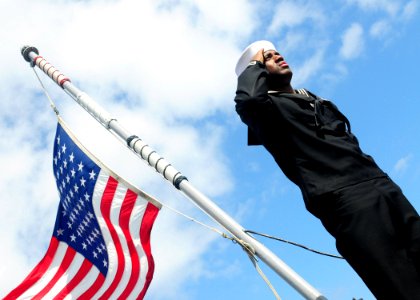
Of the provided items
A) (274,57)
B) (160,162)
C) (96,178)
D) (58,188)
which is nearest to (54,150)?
(58,188)

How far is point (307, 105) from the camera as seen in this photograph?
3.47m

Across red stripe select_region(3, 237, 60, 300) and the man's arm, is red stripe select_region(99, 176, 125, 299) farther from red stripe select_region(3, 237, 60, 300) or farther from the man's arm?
the man's arm

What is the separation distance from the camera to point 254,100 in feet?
10.8

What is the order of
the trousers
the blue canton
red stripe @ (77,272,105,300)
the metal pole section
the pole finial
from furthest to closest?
the pole finial → the blue canton → red stripe @ (77,272,105,300) → the metal pole section → the trousers

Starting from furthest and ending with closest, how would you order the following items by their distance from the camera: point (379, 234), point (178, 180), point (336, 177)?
1. point (178, 180)
2. point (336, 177)
3. point (379, 234)

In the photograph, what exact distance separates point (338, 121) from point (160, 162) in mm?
2911

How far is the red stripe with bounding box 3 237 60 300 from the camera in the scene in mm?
7031

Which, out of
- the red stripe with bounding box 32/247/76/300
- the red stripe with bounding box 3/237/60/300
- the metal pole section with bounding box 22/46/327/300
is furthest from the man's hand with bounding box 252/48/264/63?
Answer: the red stripe with bounding box 3/237/60/300

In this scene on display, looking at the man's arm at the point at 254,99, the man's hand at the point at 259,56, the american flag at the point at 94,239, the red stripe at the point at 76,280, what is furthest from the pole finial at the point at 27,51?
the man's arm at the point at 254,99

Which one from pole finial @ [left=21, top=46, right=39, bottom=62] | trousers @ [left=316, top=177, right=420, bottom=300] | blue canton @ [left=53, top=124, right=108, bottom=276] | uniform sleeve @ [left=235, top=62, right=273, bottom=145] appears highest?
pole finial @ [left=21, top=46, right=39, bottom=62]

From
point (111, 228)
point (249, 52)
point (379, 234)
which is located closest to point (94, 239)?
point (111, 228)

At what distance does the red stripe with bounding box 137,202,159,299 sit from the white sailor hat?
3.13m

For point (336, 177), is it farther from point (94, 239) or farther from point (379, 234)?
point (94, 239)

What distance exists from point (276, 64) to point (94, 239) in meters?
4.08
